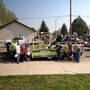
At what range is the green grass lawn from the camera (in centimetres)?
983

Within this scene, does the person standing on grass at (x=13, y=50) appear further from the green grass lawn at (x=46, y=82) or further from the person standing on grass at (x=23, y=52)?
the green grass lawn at (x=46, y=82)

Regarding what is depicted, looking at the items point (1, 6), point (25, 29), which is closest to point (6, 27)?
point (25, 29)

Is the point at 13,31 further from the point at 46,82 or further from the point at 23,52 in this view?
the point at 46,82

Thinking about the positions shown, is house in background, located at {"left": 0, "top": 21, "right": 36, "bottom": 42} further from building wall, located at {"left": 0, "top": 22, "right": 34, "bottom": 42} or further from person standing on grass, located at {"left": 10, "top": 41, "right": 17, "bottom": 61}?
person standing on grass, located at {"left": 10, "top": 41, "right": 17, "bottom": 61}

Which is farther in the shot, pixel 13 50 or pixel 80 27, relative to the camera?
pixel 80 27

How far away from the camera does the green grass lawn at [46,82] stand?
9.83 m

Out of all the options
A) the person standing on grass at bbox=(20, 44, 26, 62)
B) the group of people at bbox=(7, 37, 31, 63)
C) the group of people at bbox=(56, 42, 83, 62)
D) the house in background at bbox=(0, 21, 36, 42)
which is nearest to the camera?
the group of people at bbox=(7, 37, 31, 63)

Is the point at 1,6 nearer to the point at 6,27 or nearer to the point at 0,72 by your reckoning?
the point at 6,27

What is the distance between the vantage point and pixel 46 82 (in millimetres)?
10641

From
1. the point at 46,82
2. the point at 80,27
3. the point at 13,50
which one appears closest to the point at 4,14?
the point at 80,27

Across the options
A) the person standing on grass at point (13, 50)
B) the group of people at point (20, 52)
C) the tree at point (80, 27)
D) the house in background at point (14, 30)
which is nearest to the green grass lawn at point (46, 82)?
the group of people at point (20, 52)

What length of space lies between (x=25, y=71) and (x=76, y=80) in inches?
136

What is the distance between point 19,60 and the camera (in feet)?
57.4

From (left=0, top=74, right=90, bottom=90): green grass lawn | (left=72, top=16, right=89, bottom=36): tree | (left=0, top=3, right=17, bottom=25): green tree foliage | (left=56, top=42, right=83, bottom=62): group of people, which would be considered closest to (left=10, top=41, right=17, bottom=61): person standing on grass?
(left=56, top=42, right=83, bottom=62): group of people
